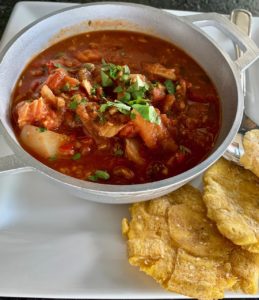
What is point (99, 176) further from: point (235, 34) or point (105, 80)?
point (235, 34)

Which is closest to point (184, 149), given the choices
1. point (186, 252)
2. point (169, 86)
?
point (169, 86)

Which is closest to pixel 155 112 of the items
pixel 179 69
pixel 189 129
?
Result: pixel 189 129

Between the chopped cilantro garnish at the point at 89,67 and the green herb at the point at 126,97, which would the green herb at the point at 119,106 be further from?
the chopped cilantro garnish at the point at 89,67

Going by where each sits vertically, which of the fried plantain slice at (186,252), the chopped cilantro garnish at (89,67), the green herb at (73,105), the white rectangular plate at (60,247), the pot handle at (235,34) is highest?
the pot handle at (235,34)

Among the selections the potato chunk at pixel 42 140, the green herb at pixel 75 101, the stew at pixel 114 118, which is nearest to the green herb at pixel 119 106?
the stew at pixel 114 118

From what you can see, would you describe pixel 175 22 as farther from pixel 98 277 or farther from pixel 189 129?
pixel 98 277

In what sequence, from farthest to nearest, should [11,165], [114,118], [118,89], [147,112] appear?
[118,89] → [114,118] → [147,112] → [11,165]
